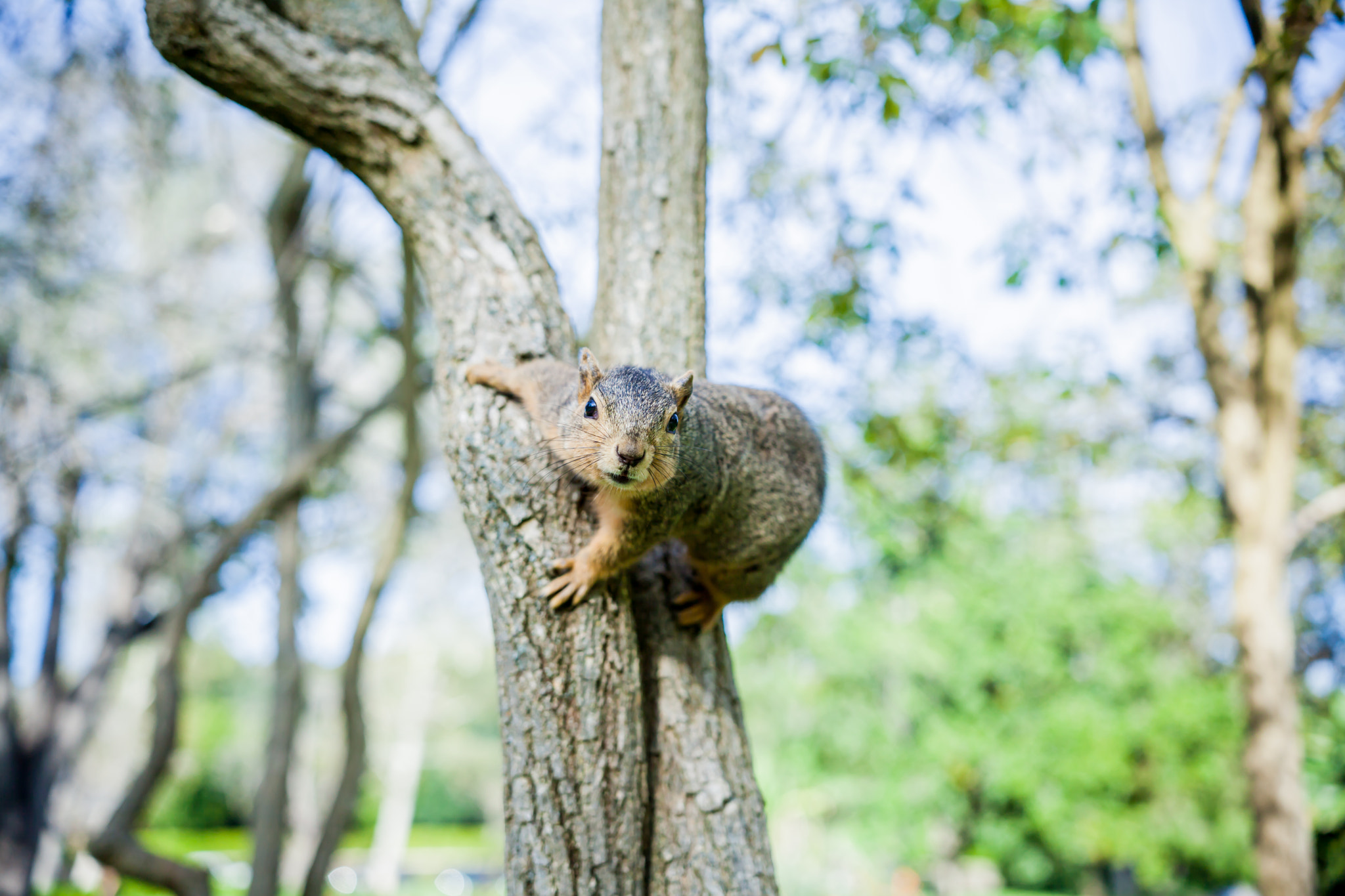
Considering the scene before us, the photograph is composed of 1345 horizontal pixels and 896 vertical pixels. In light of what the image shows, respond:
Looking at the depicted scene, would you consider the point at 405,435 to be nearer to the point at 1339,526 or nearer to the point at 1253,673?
the point at 1253,673

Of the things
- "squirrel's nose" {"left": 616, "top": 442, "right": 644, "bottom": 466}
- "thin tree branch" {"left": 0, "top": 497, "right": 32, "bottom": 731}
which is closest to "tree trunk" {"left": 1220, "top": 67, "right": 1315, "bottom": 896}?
"squirrel's nose" {"left": 616, "top": 442, "right": 644, "bottom": 466}

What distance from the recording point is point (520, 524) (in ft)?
6.91

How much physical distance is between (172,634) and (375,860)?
2747 centimetres

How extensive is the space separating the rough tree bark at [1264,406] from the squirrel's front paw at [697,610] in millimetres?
4627

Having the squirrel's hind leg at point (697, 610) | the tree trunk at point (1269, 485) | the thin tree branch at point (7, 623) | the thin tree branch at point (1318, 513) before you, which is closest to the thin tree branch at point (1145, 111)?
the tree trunk at point (1269, 485)

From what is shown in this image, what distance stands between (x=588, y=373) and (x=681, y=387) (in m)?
0.24

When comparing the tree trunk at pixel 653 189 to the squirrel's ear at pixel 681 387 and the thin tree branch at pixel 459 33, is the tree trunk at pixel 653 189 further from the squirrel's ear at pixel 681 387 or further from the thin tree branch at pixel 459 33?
the thin tree branch at pixel 459 33

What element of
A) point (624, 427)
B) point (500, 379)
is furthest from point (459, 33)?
point (624, 427)

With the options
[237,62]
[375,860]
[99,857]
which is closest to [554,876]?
[237,62]

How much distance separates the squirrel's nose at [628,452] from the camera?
201 cm

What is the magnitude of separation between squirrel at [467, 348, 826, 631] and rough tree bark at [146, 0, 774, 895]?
70 millimetres

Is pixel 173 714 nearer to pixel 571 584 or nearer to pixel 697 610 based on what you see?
pixel 697 610

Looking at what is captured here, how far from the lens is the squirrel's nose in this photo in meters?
2.01

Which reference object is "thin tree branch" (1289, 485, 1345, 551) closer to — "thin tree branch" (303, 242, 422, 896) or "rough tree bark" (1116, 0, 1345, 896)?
"rough tree bark" (1116, 0, 1345, 896)
